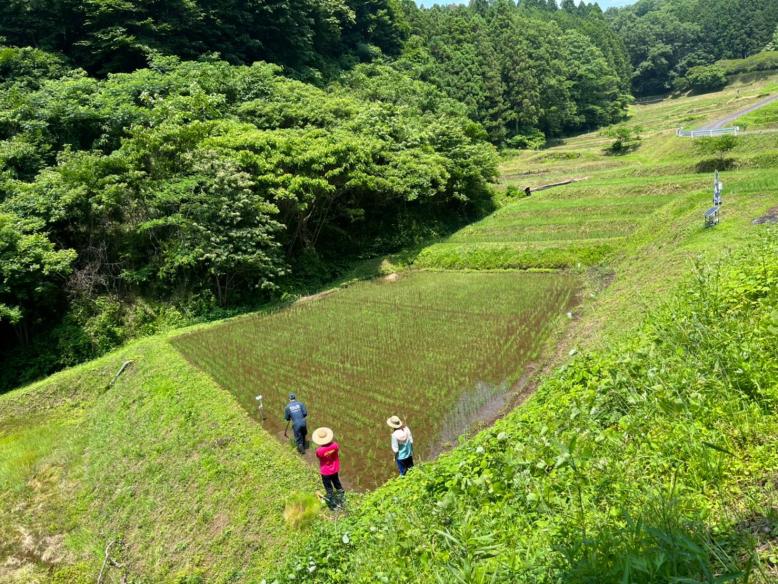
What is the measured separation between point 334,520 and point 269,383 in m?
5.87

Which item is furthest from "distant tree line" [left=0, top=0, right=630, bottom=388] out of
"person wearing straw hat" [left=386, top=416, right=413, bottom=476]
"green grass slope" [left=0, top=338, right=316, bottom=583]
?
"person wearing straw hat" [left=386, top=416, right=413, bottom=476]

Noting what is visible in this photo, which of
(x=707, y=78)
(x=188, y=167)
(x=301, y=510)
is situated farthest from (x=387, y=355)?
(x=707, y=78)

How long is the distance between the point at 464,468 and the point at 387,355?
7277 mm

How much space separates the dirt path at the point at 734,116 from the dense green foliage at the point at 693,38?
41.5 metres

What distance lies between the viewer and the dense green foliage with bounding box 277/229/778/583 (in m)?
3.21

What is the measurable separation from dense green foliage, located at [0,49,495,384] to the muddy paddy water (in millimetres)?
4222

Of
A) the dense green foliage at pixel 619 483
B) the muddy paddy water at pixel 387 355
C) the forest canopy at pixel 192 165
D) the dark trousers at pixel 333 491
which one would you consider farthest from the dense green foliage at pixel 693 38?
the dark trousers at pixel 333 491

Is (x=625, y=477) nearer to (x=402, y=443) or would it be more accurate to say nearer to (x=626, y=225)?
(x=402, y=443)

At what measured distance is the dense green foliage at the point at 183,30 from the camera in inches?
1204

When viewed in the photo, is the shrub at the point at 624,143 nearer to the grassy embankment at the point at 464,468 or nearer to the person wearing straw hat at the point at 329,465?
the grassy embankment at the point at 464,468

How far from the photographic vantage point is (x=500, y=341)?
13055 mm

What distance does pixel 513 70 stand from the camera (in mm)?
57719

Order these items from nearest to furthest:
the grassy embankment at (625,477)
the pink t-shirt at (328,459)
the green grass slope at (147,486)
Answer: the grassy embankment at (625,477), the pink t-shirt at (328,459), the green grass slope at (147,486)

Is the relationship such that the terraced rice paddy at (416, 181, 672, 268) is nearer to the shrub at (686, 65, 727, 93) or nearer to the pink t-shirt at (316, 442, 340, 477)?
the pink t-shirt at (316, 442, 340, 477)
